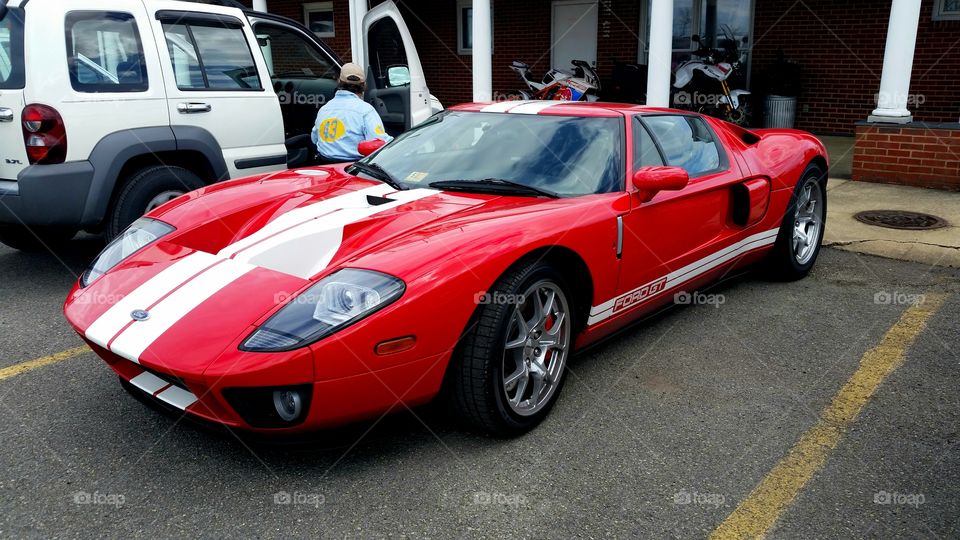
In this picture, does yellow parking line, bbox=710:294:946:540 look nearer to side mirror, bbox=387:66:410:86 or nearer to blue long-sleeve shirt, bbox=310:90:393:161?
blue long-sleeve shirt, bbox=310:90:393:161

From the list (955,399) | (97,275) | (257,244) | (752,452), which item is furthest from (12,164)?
(955,399)

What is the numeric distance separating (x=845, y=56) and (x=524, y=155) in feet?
32.3

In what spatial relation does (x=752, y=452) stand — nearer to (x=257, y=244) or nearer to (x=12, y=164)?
(x=257, y=244)

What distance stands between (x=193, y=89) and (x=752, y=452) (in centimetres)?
433

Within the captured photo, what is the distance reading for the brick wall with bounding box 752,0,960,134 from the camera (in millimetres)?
10664

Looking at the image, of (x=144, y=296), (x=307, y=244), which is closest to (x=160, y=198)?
(x=144, y=296)

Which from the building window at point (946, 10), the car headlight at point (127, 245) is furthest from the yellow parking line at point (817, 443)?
the building window at point (946, 10)

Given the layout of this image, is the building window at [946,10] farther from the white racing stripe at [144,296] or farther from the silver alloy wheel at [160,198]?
the white racing stripe at [144,296]

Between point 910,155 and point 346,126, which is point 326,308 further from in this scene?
point 910,155

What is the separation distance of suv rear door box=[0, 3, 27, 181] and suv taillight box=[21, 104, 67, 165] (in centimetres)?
4

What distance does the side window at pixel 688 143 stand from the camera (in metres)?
3.97

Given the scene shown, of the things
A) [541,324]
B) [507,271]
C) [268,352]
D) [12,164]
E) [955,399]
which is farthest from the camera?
[12,164]

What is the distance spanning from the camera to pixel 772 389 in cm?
344

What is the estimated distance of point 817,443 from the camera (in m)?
2.95
